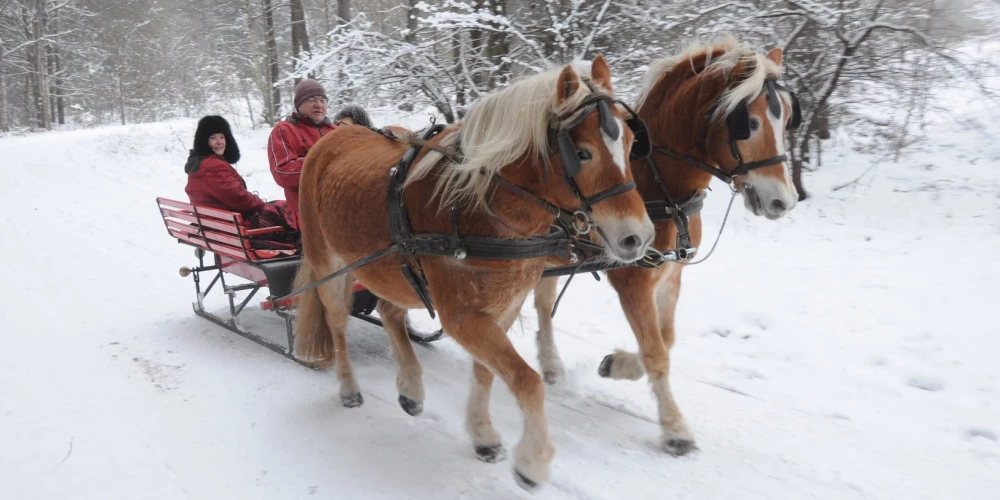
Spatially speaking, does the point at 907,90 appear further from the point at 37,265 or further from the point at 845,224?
the point at 37,265

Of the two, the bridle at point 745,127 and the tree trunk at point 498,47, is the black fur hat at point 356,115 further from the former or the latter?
the tree trunk at point 498,47

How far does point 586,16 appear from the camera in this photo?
738cm

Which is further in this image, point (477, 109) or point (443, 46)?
point (443, 46)

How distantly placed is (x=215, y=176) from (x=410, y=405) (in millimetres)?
2711

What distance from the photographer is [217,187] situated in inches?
193

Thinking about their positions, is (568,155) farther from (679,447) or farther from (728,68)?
(679,447)

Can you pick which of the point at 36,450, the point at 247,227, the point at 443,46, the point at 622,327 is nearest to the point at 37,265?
the point at 247,227

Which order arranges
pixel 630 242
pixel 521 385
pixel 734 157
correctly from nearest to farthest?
pixel 630 242
pixel 521 385
pixel 734 157

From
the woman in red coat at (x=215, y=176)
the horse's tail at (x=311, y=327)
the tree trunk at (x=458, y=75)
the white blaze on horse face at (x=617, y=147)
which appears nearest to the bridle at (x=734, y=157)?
the white blaze on horse face at (x=617, y=147)

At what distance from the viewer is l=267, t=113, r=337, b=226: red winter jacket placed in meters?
4.41

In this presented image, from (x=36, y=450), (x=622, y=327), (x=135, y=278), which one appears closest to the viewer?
(x=36, y=450)

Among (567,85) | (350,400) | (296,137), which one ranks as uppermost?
(567,85)

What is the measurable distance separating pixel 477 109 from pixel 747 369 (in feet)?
8.87

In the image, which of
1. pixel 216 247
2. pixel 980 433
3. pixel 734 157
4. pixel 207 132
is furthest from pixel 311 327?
pixel 980 433
